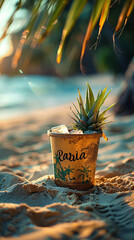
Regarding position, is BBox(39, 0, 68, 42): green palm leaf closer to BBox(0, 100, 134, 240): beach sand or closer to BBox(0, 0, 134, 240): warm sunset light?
BBox(0, 0, 134, 240): warm sunset light

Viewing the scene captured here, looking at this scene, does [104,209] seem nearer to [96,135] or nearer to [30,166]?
[96,135]

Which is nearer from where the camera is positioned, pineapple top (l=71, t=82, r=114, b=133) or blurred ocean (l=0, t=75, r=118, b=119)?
pineapple top (l=71, t=82, r=114, b=133)

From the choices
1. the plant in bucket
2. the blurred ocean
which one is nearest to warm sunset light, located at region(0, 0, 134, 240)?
the plant in bucket

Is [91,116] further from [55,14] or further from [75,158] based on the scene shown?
[55,14]

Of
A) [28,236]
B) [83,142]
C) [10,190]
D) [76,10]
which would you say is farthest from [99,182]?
[76,10]

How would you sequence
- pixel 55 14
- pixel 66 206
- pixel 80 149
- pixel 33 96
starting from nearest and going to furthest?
pixel 55 14, pixel 66 206, pixel 80 149, pixel 33 96

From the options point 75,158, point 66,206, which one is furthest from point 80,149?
point 66,206

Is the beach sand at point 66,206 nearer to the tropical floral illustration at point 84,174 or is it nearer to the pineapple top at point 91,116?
the tropical floral illustration at point 84,174

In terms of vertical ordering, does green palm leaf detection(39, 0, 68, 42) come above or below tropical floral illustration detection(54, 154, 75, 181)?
above
